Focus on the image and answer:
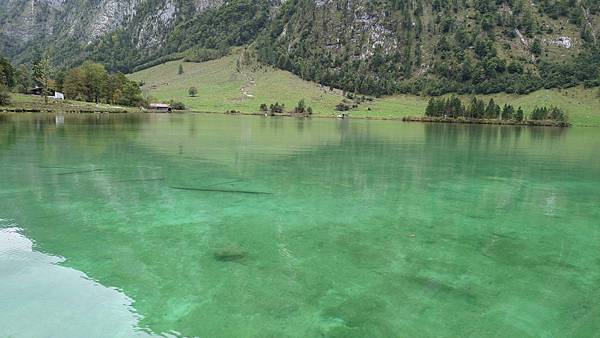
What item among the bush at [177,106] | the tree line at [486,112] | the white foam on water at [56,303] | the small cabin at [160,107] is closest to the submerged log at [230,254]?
the white foam on water at [56,303]

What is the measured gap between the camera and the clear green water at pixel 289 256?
9516 millimetres

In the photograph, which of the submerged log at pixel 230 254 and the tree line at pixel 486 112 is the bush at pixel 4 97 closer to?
the submerged log at pixel 230 254

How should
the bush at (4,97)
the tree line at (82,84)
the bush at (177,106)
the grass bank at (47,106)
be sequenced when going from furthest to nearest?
1. the bush at (177,106)
2. the tree line at (82,84)
3. the grass bank at (47,106)
4. the bush at (4,97)

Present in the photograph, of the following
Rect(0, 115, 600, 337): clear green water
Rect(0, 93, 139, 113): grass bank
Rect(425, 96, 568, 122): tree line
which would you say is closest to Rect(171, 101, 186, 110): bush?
Rect(0, 93, 139, 113): grass bank

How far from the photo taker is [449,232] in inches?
649

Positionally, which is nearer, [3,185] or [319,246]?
[319,246]

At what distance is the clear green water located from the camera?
9516 millimetres

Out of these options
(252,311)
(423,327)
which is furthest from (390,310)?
(252,311)

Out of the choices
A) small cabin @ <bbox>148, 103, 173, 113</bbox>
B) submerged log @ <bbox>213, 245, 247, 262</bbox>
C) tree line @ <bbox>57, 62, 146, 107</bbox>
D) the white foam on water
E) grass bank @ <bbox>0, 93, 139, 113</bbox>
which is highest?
tree line @ <bbox>57, 62, 146, 107</bbox>

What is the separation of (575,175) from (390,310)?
101 feet

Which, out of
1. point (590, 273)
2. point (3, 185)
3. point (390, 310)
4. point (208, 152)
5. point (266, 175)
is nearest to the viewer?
point (390, 310)

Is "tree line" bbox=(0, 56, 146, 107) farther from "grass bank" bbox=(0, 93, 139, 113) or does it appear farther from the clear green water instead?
the clear green water

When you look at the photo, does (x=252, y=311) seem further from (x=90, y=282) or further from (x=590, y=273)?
(x=590, y=273)

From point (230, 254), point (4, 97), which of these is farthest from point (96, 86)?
point (230, 254)
